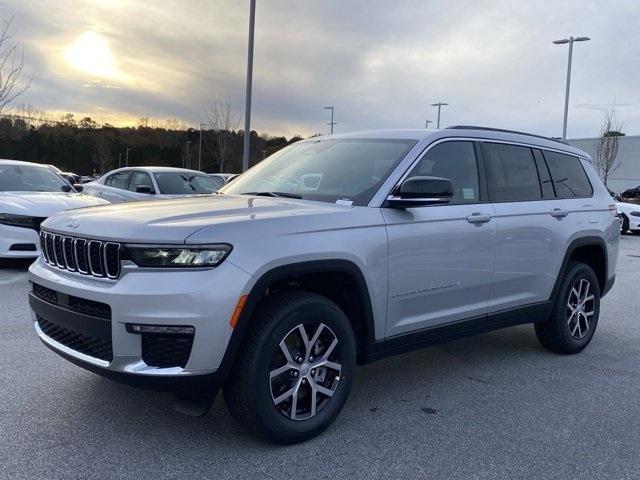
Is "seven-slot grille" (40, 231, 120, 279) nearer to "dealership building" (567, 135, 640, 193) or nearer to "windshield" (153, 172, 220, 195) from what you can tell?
"windshield" (153, 172, 220, 195)

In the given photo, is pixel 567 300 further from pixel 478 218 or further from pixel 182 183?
pixel 182 183

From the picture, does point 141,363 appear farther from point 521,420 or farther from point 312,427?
point 521,420

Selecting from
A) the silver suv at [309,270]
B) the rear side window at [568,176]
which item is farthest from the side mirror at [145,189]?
the rear side window at [568,176]

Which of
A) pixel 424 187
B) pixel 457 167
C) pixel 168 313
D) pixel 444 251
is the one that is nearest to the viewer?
pixel 168 313

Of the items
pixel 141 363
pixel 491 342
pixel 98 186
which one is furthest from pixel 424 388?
pixel 98 186

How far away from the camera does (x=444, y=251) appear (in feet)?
13.1

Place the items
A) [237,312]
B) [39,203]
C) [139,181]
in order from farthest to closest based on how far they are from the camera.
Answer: [139,181], [39,203], [237,312]

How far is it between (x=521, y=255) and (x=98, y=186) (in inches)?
431

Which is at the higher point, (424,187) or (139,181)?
(424,187)

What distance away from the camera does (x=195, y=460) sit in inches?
123

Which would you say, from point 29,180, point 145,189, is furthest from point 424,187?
point 145,189

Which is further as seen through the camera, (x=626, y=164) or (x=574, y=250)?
(x=626, y=164)

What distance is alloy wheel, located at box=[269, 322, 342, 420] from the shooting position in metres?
3.25

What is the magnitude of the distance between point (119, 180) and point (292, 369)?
35.6ft
